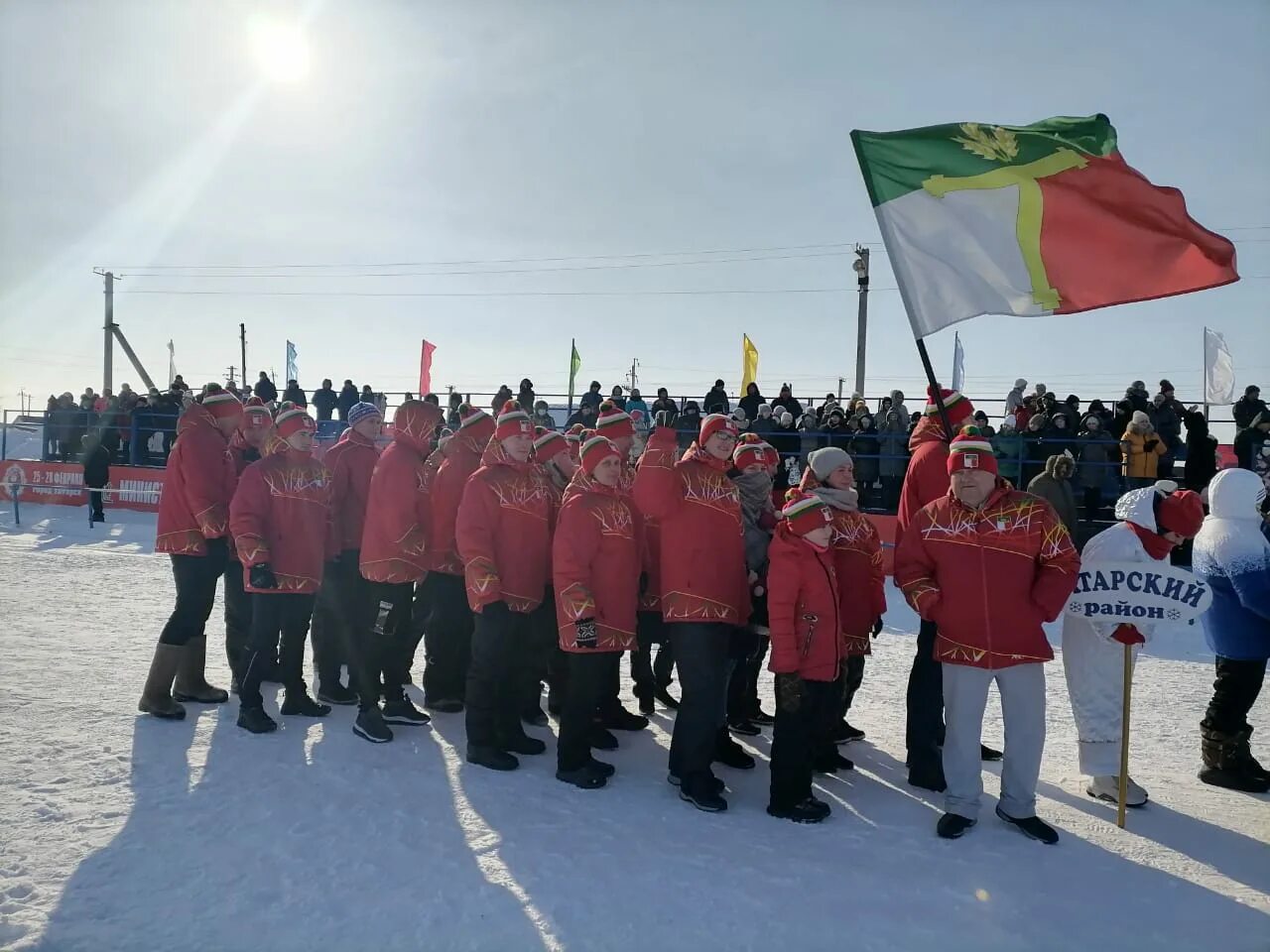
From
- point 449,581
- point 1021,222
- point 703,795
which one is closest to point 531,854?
point 703,795

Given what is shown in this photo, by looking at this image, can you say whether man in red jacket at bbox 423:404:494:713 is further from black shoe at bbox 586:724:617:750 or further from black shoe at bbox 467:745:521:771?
black shoe at bbox 586:724:617:750

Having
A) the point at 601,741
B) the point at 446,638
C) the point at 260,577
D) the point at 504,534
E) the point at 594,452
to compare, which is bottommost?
the point at 601,741

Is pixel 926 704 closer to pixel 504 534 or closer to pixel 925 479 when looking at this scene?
pixel 925 479

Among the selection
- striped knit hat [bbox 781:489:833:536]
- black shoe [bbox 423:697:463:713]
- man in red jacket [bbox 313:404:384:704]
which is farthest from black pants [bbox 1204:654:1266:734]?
man in red jacket [bbox 313:404:384:704]

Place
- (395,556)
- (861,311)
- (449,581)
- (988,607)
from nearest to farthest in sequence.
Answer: (988,607)
(395,556)
(449,581)
(861,311)

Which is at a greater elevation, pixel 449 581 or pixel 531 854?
pixel 449 581

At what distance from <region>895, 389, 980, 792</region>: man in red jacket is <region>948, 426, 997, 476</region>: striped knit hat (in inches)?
19.4

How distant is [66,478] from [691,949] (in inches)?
781

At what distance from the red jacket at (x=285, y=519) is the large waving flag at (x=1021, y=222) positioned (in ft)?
13.1

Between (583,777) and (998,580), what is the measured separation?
246 cm

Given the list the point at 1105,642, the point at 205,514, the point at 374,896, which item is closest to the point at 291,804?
the point at 374,896

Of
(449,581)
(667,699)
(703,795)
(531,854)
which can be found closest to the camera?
(531,854)

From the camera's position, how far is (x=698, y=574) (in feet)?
15.4

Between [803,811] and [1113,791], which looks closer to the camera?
[803,811]
